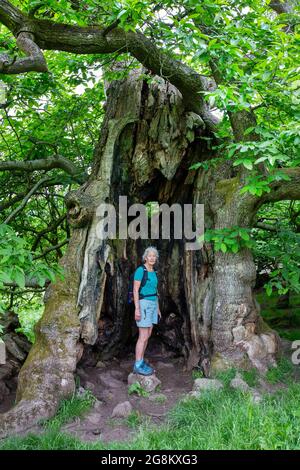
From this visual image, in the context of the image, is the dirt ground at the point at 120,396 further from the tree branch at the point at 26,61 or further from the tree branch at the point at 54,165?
the tree branch at the point at 26,61

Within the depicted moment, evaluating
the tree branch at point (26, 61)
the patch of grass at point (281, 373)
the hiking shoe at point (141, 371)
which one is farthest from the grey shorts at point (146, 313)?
the tree branch at point (26, 61)

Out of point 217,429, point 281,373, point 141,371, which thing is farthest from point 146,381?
point 217,429

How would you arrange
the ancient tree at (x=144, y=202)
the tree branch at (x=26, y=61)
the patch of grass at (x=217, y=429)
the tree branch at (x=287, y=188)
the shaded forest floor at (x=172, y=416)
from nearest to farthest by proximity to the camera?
the patch of grass at (x=217, y=429) < the shaded forest floor at (x=172, y=416) < the tree branch at (x=26, y=61) < the ancient tree at (x=144, y=202) < the tree branch at (x=287, y=188)

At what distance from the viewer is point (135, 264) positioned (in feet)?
21.9

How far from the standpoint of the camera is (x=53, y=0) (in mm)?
4801

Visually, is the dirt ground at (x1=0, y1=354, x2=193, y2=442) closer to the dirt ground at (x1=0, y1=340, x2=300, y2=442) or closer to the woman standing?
the dirt ground at (x1=0, y1=340, x2=300, y2=442)

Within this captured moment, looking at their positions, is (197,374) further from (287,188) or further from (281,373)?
(287,188)

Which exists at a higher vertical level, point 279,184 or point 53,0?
point 53,0

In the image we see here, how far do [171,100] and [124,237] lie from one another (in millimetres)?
2064

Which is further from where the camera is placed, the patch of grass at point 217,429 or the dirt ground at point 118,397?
the dirt ground at point 118,397

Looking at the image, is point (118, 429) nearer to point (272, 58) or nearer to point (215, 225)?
point (215, 225)

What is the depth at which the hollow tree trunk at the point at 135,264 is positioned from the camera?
16.3 ft

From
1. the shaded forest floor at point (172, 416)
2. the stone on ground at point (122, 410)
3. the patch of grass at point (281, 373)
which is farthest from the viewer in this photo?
the patch of grass at point (281, 373)
